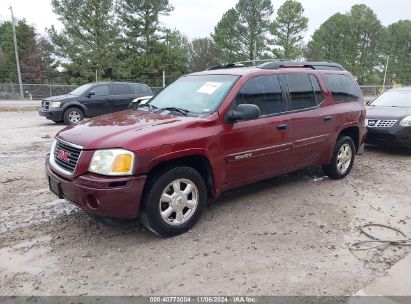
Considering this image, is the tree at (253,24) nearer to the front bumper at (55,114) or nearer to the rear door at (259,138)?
the front bumper at (55,114)

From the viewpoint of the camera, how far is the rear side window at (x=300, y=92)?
5.44 metres

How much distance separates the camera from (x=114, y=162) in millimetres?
3771

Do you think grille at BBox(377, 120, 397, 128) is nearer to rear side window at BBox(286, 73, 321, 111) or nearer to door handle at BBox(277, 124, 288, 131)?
rear side window at BBox(286, 73, 321, 111)

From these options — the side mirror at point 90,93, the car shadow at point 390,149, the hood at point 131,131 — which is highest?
the hood at point 131,131

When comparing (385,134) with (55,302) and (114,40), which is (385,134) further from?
(114,40)

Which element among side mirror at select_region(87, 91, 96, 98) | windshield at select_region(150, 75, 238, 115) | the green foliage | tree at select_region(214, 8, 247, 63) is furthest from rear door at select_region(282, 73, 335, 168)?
tree at select_region(214, 8, 247, 63)

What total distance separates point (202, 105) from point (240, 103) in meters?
0.46

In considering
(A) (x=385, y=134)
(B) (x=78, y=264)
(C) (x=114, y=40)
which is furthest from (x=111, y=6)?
(B) (x=78, y=264)

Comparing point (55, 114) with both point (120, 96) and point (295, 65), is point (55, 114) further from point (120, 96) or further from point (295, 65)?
point (295, 65)

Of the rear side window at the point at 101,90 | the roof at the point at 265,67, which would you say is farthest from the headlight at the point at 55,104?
the roof at the point at 265,67

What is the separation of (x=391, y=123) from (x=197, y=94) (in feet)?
17.4

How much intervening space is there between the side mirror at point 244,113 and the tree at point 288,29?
5217 centimetres

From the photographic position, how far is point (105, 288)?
3281mm

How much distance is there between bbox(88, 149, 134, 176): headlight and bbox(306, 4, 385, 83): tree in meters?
65.7
